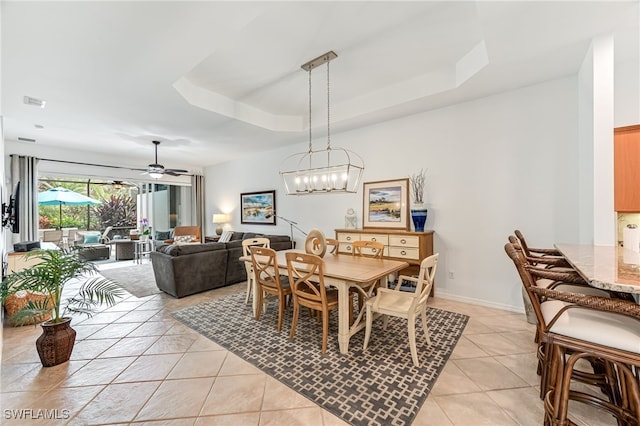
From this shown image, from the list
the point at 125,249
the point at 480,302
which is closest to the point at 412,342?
the point at 480,302

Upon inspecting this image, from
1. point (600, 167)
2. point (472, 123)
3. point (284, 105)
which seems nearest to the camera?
point (600, 167)

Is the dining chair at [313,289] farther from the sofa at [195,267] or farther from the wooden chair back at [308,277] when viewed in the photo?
the sofa at [195,267]

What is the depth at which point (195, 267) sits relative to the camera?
13.4ft

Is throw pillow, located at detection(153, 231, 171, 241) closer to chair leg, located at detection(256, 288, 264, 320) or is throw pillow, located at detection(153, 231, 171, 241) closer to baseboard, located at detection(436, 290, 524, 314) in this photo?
chair leg, located at detection(256, 288, 264, 320)

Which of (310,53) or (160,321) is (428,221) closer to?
(310,53)

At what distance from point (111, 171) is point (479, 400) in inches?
321

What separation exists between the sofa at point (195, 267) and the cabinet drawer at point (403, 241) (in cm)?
268

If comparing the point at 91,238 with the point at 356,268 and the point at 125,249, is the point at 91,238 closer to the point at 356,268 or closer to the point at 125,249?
the point at 125,249

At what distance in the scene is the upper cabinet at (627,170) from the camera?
2383 mm

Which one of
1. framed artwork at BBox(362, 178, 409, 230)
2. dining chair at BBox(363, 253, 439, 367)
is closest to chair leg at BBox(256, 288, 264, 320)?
dining chair at BBox(363, 253, 439, 367)

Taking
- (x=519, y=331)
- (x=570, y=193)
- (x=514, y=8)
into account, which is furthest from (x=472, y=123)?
(x=519, y=331)

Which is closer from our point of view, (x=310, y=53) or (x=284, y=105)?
(x=310, y=53)

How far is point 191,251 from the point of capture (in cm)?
406

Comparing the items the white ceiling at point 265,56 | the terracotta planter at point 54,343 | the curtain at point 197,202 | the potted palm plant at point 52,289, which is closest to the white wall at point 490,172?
the white ceiling at point 265,56
